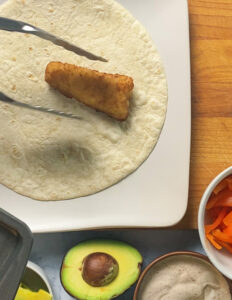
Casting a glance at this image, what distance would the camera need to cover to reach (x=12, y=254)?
35.3 inches

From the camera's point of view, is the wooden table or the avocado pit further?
the wooden table

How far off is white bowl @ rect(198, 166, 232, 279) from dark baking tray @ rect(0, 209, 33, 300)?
0.47 m

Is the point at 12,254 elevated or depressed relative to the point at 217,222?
elevated

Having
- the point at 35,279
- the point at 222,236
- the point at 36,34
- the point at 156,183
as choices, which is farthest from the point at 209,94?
the point at 35,279

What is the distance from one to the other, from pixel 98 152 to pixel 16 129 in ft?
0.78

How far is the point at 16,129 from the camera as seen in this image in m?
1.28

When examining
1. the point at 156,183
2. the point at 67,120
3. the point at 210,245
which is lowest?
the point at 210,245

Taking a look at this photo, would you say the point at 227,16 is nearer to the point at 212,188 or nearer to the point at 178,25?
the point at 178,25

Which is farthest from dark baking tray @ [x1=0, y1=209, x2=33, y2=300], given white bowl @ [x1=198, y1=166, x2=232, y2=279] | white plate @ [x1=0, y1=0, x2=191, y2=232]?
white bowl @ [x1=198, y1=166, x2=232, y2=279]

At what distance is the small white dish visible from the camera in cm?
129

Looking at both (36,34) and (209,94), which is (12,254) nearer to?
(36,34)

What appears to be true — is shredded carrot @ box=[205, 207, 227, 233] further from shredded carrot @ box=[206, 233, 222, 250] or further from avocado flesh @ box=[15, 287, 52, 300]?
avocado flesh @ box=[15, 287, 52, 300]

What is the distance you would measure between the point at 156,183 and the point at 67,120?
12.2 inches

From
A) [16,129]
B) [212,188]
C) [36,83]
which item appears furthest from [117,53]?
Answer: [212,188]
